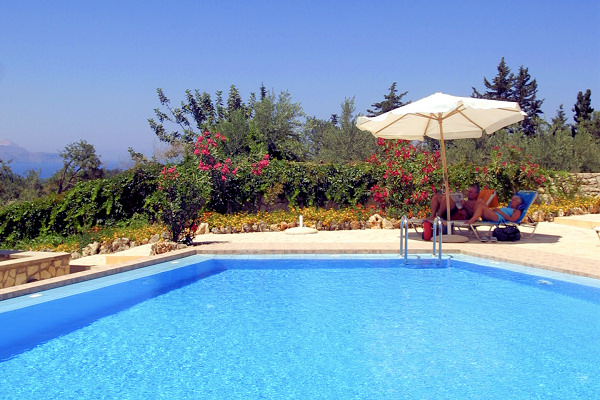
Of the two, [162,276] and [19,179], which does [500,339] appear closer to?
[162,276]

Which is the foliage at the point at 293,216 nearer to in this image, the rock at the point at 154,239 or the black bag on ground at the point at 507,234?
the rock at the point at 154,239

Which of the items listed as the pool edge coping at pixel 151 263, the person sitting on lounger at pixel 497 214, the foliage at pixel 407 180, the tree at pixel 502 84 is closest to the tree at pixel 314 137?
the foliage at pixel 407 180

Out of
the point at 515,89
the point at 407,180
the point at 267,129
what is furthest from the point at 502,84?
the point at 407,180

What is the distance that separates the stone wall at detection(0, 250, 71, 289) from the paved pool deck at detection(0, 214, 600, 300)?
50 cm

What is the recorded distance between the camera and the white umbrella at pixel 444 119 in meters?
9.12

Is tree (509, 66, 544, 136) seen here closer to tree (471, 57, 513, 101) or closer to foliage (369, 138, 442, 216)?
tree (471, 57, 513, 101)

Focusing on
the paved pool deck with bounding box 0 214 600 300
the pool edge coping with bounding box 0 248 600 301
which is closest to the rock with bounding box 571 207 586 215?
the paved pool deck with bounding box 0 214 600 300

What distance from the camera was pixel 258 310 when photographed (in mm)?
6512

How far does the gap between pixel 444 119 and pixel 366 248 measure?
3396mm

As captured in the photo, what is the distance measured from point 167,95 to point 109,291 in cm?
3027

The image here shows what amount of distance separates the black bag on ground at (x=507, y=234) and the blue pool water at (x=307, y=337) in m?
2.20

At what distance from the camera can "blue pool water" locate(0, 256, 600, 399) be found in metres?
4.35

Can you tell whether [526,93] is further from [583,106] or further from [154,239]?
[154,239]

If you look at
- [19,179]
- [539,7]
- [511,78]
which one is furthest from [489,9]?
[19,179]
